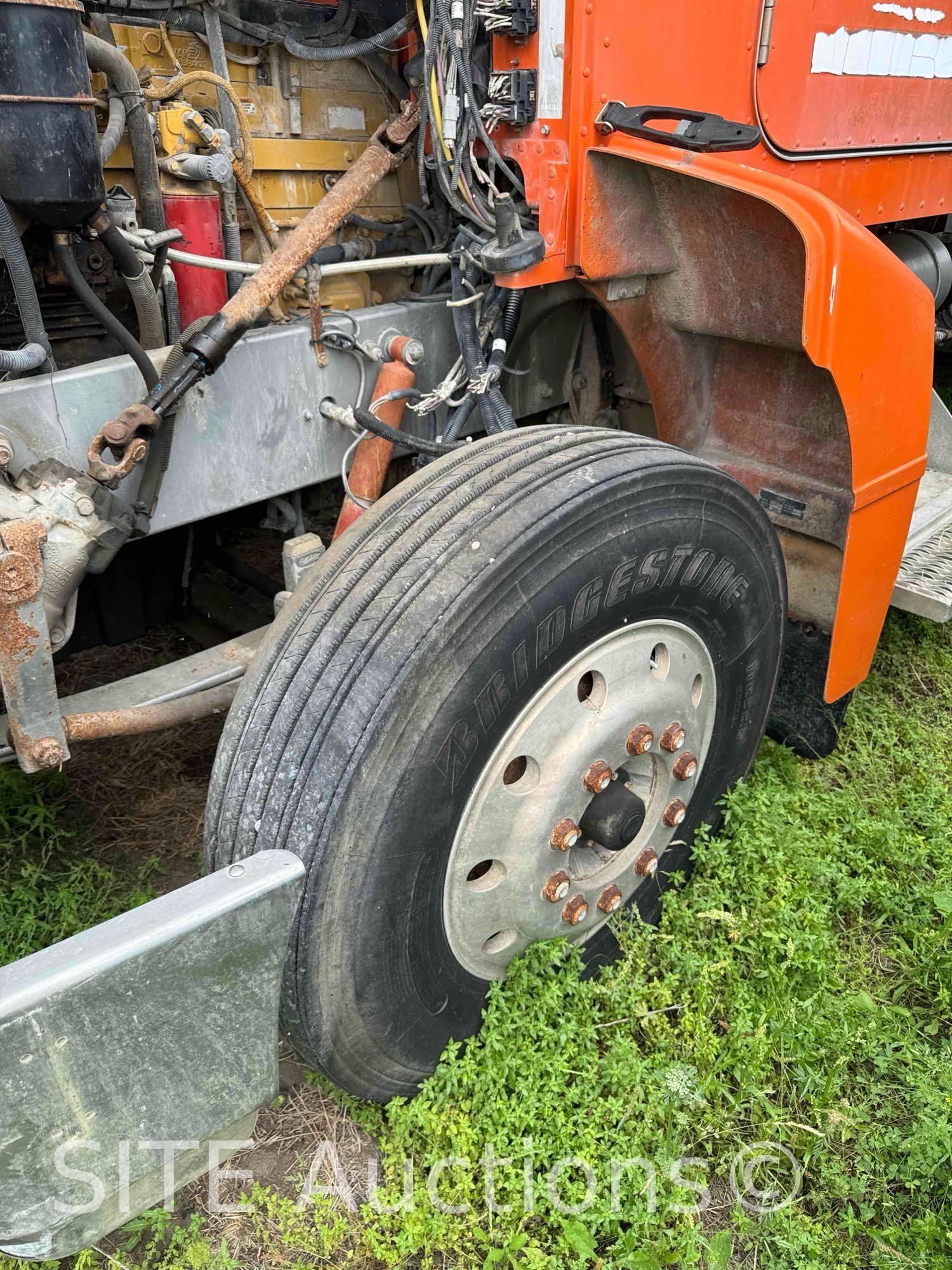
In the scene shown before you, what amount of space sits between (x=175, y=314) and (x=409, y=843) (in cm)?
117

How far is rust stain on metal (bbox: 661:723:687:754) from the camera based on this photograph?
1.93 m

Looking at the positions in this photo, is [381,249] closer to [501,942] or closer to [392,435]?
[392,435]

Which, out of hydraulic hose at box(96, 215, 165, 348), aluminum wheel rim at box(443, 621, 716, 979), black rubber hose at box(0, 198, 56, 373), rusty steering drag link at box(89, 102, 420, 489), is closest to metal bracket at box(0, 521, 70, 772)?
rusty steering drag link at box(89, 102, 420, 489)

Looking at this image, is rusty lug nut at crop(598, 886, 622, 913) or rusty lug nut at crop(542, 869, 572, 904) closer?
rusty lug nut at crop(542, 869, 572, 904)

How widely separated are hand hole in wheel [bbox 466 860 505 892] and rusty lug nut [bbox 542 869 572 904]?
0.40 feet

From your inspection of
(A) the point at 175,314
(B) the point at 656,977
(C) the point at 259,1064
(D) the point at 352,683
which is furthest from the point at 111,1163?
(A) the point at 175,314

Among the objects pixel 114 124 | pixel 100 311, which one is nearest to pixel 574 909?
pixel 100 311

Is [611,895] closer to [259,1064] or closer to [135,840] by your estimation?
[259,1064]

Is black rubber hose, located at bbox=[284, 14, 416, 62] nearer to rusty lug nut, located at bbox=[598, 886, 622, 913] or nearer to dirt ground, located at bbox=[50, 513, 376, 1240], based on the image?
dirt ground, located at bbox=[50, 513, 376, 1240]

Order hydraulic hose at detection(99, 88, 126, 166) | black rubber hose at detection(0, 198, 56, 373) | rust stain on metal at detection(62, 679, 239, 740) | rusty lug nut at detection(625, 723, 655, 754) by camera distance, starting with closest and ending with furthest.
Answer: black rubber hose at detection(0, 198, 56, 373)
rust stain on metal at detection(62, 679, 239, 740)
hydraulic hose at detection(99, 88, 126, 166)
rusty lug nut at detection(625, 723, 655, 754)

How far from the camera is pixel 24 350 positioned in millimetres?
1610

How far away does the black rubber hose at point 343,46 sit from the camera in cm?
201

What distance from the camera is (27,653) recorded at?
145 cm

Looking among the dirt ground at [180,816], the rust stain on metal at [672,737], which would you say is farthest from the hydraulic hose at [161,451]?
the rust stain on metal at [672,737]
